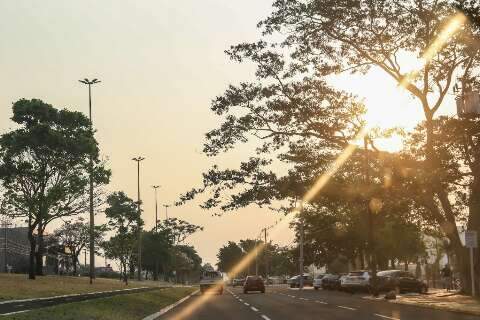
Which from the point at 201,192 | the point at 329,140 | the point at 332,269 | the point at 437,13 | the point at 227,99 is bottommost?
the point at 332,269

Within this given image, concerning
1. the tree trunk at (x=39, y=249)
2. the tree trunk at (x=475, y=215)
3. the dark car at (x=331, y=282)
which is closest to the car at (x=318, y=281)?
the dark car at (x=331, y=282)

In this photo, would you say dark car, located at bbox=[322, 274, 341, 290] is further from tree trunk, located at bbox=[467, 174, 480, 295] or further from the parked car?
tree trunk, located at bbox=[467, 174, 480, 295]

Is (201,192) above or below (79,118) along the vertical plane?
below

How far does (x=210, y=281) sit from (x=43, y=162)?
19571 mm

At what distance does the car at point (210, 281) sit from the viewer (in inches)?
2297

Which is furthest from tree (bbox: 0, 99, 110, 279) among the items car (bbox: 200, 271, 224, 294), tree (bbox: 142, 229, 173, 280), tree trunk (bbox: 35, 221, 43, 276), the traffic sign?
tree (bbox: 142, 229, 173, 280)

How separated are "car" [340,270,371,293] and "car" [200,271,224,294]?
12.4m

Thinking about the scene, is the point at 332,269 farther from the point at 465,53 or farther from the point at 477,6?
the point at 477,6

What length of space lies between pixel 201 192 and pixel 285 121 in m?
6.37

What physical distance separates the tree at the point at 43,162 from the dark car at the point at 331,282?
75.7 ft

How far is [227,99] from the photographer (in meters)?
34.4

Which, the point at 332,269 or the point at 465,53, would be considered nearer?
the point at 465,53

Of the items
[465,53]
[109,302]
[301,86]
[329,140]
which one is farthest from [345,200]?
[109,302]

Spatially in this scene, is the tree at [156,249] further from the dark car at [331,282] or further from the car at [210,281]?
the dark car at [331,282]
